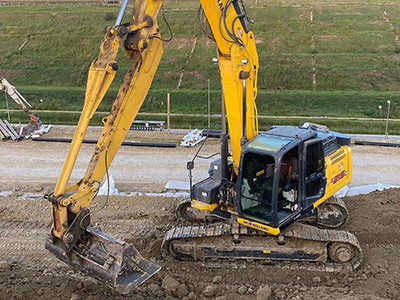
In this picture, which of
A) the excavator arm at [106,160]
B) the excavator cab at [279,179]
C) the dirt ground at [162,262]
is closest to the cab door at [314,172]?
the excavator cab at [279,179]

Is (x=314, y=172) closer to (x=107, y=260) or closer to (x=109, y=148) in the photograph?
(x=109, y=148)

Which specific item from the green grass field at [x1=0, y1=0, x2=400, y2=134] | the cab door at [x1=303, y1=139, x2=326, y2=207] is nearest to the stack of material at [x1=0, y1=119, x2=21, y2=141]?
the green grass field at [x1=0, y1=0, x2=400, y2=134]

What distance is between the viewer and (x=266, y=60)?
33.4 meters

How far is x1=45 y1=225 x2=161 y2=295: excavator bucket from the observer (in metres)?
6.73

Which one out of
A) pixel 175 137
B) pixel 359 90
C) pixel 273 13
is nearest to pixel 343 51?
pixel 359 90

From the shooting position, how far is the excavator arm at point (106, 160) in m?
6.60

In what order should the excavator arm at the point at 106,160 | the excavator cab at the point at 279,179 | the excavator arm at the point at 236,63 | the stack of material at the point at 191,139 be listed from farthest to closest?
1. the stack of material at the point at 191,139
2. the excavator cab at the point at 279,179
3. the excavator arm at the point at 236,63
4. the excavator arm at the point at 106,160

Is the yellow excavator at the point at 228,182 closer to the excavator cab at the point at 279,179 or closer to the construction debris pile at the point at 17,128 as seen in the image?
the excavator cab at the point at 279,179

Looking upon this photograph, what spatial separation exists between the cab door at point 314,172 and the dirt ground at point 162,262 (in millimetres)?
1449

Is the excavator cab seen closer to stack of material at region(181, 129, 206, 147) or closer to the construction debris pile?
stack of material at region(181, 129, 206, 147)

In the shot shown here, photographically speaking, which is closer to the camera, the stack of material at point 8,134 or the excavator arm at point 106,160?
the excavator arm at point 106,160

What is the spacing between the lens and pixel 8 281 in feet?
25.6

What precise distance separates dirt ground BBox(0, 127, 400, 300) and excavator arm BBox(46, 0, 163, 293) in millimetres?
708

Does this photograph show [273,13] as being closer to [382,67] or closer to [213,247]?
[382,67]
